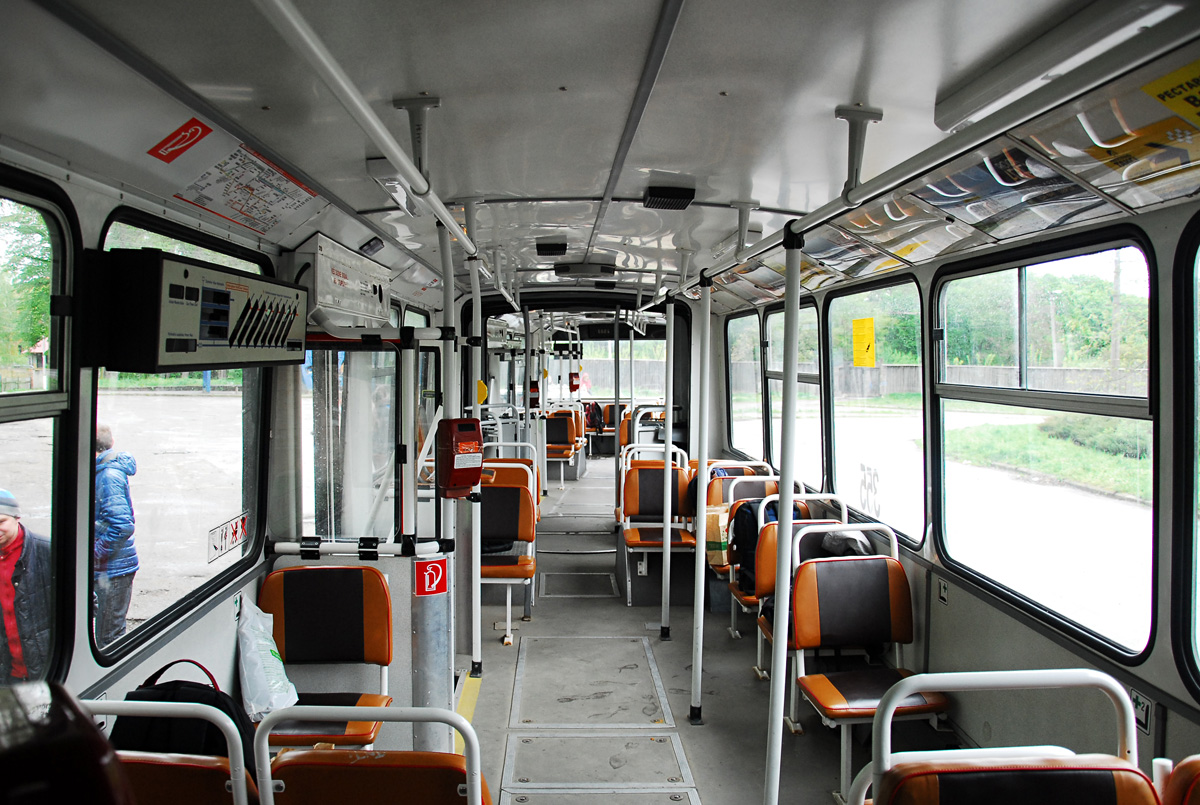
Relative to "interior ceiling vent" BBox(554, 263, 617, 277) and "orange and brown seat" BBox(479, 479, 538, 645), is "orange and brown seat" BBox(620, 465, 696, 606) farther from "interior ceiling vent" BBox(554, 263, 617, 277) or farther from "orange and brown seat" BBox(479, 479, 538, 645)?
"interior ceiling vent" BBox(554, 263, 617, 277)

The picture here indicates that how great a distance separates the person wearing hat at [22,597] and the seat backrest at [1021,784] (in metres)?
2.29

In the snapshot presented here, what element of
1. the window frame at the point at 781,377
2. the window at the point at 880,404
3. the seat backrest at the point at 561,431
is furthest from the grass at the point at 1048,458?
the seat backrest at the point at 561,431

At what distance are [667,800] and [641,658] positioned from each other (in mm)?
1651

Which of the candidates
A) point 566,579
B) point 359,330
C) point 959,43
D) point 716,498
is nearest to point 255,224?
point 359,330

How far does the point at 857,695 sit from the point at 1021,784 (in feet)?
6.01

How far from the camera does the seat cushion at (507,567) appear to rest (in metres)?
5.18

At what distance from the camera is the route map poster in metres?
2.44

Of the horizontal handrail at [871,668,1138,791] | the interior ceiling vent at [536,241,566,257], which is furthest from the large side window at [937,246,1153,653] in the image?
the interior ceiling vent at [536,241,566,257]

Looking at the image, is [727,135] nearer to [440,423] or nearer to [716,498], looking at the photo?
[440,423]

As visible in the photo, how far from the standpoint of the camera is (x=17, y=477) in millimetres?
1945

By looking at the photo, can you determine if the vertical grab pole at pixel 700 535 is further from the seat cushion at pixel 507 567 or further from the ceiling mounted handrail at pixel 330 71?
the ceiling mounted handrail at pixel 330 71

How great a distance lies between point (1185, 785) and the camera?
1.51m

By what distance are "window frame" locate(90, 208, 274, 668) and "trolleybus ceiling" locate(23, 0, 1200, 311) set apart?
0.53ft

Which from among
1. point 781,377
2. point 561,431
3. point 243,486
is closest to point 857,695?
point 243,486
